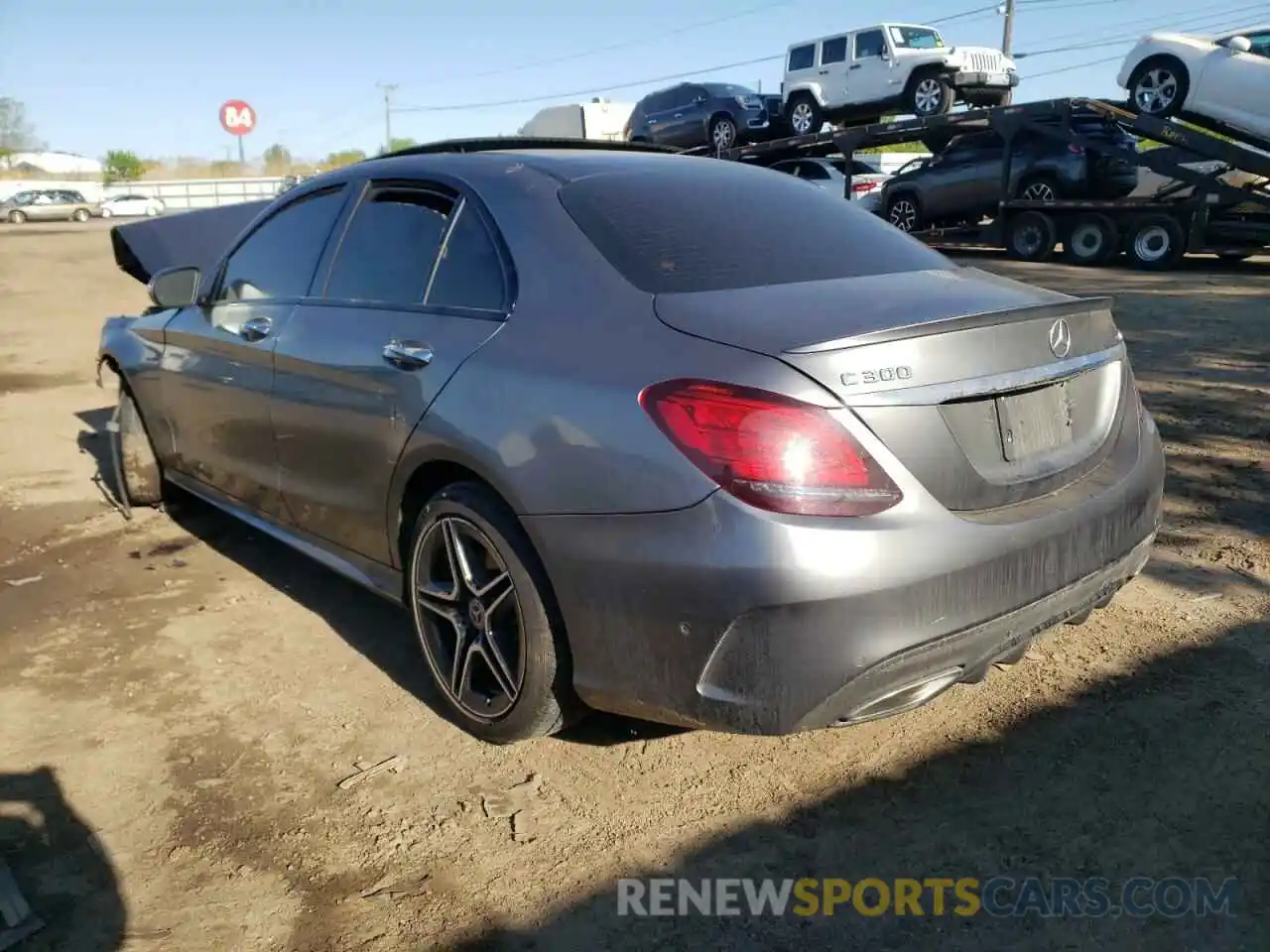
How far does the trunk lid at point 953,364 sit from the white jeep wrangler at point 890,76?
1629cm

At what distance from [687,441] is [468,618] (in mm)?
1038

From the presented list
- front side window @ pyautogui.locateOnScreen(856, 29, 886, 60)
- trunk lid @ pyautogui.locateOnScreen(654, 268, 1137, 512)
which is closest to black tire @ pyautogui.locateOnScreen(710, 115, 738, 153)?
front side window @ pyautogui.locateOnScreen(856, 29, 886, 60)

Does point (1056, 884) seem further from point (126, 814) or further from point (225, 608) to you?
point (225, 608)

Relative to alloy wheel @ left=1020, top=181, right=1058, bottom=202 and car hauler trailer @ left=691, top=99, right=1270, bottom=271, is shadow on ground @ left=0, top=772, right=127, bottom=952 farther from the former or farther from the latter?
alloy wheel @ left=1020, top=181, right=1058, bottom=202

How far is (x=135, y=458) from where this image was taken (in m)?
5.09

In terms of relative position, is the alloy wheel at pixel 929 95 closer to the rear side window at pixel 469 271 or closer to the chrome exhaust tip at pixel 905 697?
the rear side window at pixel 469 271

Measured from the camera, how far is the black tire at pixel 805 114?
1911 centimetres

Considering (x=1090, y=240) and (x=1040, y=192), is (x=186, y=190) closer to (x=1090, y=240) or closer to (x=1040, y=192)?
(x=1040, y=192)

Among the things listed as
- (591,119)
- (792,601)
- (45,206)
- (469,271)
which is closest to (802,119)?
(591,119)

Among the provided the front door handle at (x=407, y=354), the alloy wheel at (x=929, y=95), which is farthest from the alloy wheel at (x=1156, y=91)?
the front door handle at (x=407, y=354)

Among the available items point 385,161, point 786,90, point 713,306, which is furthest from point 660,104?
point 713,306

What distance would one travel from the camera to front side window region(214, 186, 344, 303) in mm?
3762

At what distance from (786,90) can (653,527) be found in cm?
1901

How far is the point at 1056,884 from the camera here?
7.68 ft
